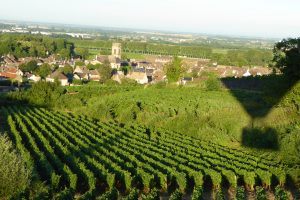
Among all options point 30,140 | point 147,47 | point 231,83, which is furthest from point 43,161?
point 147,47

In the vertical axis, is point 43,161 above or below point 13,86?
above

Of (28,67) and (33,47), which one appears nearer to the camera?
(28,67)

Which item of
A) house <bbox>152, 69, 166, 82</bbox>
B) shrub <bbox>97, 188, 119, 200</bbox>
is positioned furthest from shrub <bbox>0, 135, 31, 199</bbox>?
house <bbox>152, 69, 166, 82</bbox>

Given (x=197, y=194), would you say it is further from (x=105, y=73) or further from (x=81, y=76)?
(x=81, y=76)

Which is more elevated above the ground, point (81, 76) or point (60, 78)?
point (60, 78)

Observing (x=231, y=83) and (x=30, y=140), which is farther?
(x=231, y=83)

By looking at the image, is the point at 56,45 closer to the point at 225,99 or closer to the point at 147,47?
the point at 147,47

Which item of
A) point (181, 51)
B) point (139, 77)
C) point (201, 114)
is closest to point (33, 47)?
point (139, 77)
